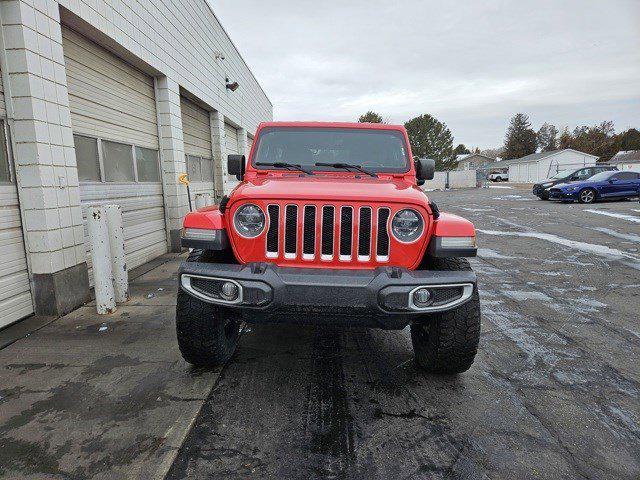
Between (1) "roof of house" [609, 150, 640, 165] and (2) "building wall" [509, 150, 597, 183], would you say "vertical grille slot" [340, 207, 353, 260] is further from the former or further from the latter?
(1) "roof of house" [609, 150, 640, 165]

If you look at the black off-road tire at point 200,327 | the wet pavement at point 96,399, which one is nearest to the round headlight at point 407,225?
the black off-road tire at point 200,327

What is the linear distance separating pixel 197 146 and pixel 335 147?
751cm

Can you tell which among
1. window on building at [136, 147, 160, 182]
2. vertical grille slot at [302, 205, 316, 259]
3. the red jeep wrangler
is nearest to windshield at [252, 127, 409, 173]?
the red jeep wrangler

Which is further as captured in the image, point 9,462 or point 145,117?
point 145,117

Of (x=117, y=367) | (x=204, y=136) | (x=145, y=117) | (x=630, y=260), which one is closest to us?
(x=117, y=367)

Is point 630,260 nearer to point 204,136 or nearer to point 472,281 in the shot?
point 472,281

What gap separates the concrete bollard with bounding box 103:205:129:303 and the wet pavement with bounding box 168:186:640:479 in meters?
1.89

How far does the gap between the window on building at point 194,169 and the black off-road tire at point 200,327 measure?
7.40 m

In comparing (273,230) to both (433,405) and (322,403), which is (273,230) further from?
(433,405)

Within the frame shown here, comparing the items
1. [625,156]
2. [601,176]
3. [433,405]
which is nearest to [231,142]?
[433,405]

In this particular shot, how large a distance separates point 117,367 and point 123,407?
2.09 ft

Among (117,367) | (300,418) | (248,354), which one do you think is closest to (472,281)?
(300,418)

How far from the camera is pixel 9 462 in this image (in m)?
2.06

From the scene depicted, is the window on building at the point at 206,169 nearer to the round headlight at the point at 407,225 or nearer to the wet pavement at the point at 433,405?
the wet pavement at the point at 433,405
